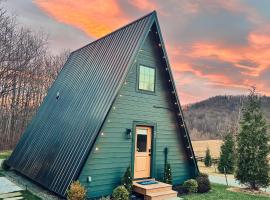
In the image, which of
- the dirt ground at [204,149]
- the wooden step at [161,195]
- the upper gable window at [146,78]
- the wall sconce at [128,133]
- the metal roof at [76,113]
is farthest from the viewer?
the dirt ground at [204,149]

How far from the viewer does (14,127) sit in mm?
31469

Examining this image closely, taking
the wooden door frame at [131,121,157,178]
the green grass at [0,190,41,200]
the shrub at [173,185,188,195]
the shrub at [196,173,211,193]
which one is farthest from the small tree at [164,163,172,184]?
the green grass at [0,190,41,200]

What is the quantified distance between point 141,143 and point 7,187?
5637 mm

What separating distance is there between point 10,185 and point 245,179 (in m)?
10.7

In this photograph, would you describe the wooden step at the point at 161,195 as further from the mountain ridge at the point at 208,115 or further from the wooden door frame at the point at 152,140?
the mountain ridge at the point at 208,115

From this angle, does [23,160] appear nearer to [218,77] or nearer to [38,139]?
[38,139]

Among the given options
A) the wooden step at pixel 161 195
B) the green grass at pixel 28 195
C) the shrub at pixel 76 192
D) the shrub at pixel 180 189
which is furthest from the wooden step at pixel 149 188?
the green grass at pixel 28 195

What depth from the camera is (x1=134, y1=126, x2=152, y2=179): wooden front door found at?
35.8 ft

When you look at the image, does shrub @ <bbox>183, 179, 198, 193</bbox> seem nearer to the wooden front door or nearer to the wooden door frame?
the wooden door frame

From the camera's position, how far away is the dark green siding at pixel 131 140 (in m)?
9.51

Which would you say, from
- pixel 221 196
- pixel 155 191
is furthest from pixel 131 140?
pixel 221 196

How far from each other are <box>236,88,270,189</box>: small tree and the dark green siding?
2877mm

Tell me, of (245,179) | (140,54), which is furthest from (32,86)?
(245,179)

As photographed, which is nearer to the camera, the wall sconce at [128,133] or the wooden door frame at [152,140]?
the wall sconce at [128,133]
